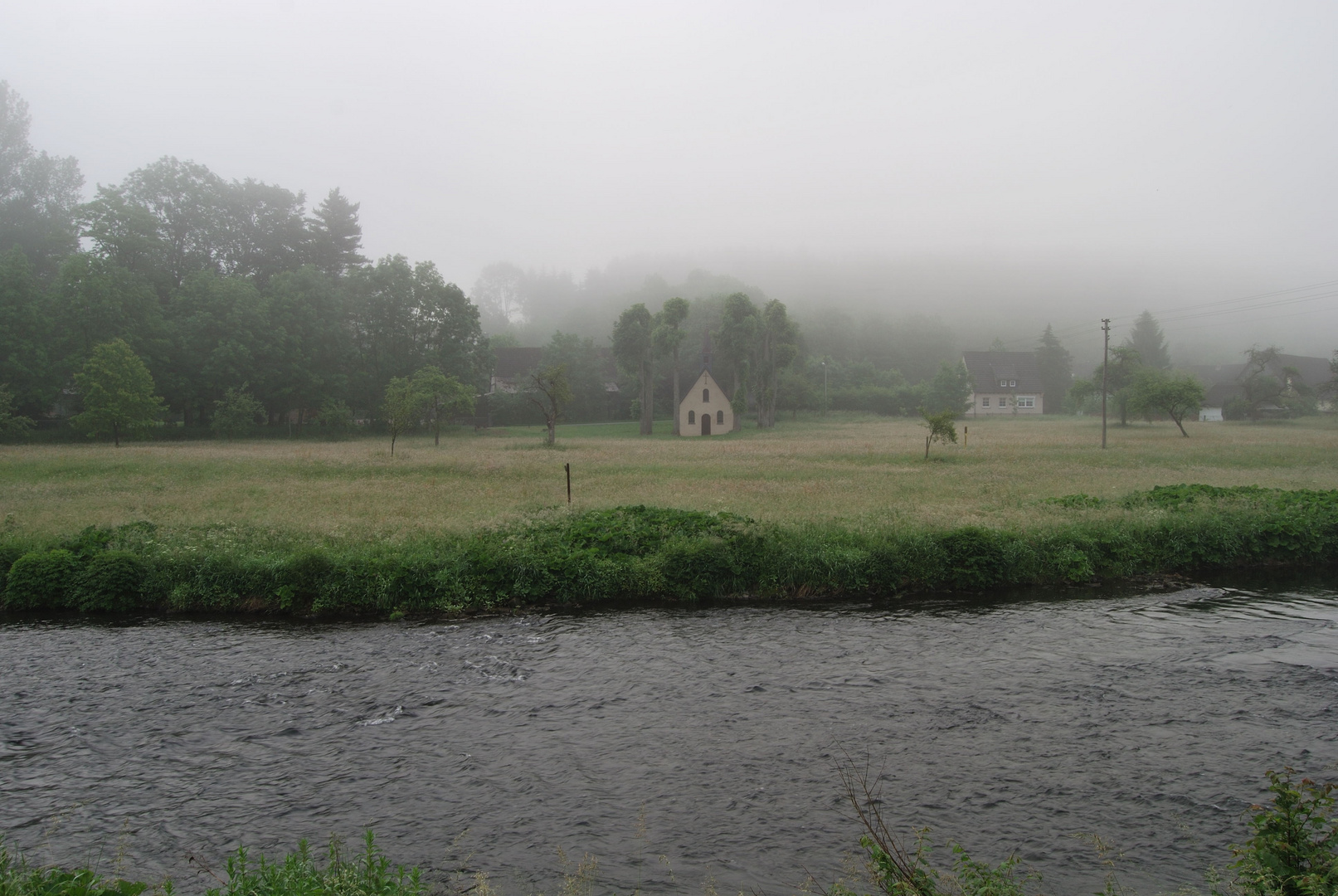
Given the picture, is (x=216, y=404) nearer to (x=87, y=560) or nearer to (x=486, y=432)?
(x=486, y=432)

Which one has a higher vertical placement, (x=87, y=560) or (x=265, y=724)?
(x=87, y=560)

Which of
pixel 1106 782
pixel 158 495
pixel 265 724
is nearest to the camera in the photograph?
pixel 1106 782

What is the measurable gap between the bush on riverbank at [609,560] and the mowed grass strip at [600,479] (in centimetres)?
160

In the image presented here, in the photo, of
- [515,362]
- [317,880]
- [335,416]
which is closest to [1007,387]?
[515,362]

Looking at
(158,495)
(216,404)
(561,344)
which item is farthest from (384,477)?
(561,344)

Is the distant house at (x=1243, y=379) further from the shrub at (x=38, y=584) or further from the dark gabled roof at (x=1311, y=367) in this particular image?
the shrub at (x=38, y=584)

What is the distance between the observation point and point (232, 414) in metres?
53.8

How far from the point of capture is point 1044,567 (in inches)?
663

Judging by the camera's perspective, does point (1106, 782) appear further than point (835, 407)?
No

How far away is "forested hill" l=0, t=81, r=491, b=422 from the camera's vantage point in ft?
161

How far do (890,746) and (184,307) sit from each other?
61850 millimetres

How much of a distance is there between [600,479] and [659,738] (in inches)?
818

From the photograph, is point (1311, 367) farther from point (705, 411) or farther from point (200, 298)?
point (200, 298)

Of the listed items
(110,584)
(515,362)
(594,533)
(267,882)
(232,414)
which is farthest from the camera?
(515,362)
